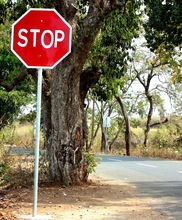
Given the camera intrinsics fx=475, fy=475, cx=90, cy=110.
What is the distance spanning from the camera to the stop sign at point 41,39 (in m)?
7.09

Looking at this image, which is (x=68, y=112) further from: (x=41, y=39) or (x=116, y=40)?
(x=41, y=39)

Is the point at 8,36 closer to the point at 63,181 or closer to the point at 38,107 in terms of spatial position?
the point at 63,181

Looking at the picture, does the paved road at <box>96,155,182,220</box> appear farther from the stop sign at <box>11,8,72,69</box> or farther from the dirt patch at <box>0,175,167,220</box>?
the stop sign at <box>11,8,72,69</box>

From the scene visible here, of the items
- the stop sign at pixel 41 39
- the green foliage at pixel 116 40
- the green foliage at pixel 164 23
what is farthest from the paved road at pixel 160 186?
the green foliage at pixel 164 23

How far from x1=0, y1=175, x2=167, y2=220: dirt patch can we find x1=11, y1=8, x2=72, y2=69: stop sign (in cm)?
252

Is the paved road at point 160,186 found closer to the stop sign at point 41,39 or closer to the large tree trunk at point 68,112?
the large tree trunk at point 68,112

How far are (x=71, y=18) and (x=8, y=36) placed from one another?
5343 millimetres

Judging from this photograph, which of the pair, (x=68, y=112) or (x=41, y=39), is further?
(x=68, y=112)

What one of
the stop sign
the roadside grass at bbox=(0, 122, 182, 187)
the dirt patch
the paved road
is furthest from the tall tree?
the stop sign

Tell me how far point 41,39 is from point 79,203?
3.77 metres

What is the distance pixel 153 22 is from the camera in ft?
42.5

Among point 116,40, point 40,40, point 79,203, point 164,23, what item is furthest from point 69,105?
point 40,40

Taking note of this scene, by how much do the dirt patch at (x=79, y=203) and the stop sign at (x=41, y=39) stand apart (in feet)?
8.28

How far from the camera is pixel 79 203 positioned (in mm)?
9430
